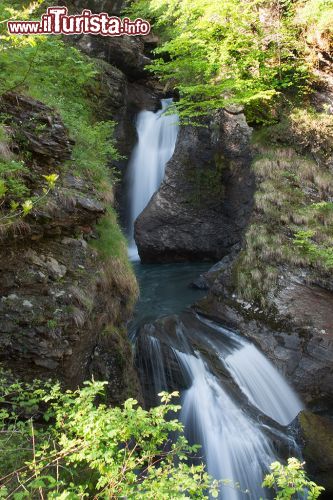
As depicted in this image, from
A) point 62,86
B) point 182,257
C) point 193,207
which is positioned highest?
point 62,86

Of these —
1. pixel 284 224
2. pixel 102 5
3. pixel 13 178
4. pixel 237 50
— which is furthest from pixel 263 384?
pixel 102 5

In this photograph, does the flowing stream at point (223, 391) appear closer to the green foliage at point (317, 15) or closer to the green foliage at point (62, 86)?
the green foliage at point (62, 86)

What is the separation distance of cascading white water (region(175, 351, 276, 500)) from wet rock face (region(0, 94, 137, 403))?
1492mm

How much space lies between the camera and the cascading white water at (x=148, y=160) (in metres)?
15.4

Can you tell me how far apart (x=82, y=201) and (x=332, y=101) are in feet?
32.4

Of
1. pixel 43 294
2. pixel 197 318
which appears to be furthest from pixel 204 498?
pixel 197 318

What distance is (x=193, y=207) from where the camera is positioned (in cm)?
1338

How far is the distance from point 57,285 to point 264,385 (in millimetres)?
4857

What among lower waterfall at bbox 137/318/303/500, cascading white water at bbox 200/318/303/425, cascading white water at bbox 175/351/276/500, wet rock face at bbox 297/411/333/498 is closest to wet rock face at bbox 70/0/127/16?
lower waterfall at bbox 137/318/303/500

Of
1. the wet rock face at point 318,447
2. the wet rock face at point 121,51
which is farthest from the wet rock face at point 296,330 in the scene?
the wet rock face at point 121,51

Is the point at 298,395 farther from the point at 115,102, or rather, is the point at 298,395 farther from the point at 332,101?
the point at 115,102

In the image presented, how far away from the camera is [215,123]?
505 inches

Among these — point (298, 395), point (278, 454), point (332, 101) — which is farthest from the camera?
point (332, 101)

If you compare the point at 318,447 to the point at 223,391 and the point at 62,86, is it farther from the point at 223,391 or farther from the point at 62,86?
the point at 62,86
